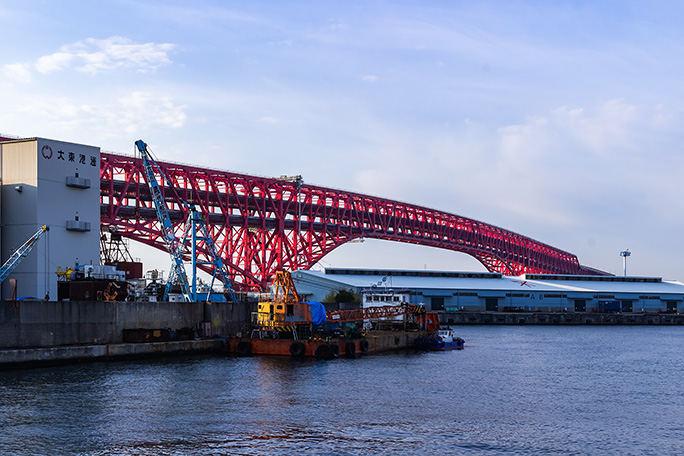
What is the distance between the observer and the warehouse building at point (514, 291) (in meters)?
141

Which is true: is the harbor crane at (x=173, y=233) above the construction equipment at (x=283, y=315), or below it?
above

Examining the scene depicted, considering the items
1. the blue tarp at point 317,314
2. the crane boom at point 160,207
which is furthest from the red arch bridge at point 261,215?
the blue tarp at point 317,314

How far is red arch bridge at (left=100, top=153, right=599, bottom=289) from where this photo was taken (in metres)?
99.8

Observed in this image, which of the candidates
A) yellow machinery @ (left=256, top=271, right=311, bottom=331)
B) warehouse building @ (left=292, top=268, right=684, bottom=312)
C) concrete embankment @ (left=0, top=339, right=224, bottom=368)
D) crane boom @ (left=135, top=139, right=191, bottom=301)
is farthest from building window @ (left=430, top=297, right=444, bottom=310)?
concrete embankment @ (left=0, top=339, right=224, bottom=368)

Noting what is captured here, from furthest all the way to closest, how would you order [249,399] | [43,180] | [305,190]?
[305,190], [43,180], [249,399]

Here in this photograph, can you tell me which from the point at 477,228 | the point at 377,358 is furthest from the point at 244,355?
the point at 477,228

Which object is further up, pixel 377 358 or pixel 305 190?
pixel 305 190

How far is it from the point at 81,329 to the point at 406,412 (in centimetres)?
3000

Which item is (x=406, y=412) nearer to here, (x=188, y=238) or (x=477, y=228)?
(x=188, y=238)

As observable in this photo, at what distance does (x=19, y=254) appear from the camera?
232ft

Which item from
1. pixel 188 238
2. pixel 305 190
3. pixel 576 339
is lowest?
pixel 576 339

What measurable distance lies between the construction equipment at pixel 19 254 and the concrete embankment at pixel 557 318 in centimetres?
8021

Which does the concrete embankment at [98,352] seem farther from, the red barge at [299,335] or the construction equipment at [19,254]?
the construction equipment at [19,254]

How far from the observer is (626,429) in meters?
38.7
